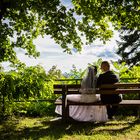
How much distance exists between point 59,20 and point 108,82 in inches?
155

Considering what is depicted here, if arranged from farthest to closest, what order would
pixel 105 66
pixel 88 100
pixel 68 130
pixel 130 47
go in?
pixel 130 47
pixel 105 66
pixel 88 100
pixel 68 130

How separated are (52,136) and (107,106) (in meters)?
3.11

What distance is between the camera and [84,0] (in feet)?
52.9

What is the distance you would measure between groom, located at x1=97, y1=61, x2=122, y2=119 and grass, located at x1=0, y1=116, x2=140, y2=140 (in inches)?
17.2

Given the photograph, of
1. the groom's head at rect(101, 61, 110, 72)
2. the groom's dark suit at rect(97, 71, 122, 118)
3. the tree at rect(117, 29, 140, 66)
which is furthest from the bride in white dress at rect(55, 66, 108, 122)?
the tree at rect(117, 29, 140, 66)

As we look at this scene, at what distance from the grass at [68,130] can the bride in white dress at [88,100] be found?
0.94ft

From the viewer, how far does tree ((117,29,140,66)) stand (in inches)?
2405

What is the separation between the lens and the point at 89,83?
1384 centimetres

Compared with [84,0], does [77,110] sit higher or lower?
lower

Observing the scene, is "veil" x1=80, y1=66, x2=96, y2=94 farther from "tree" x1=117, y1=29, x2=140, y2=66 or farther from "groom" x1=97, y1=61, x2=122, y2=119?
"tree" x1=117, y1=29, x2=140, y2=66

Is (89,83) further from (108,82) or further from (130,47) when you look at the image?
(130,47)

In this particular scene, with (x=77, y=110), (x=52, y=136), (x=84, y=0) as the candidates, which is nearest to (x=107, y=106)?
(x=77, y=110)

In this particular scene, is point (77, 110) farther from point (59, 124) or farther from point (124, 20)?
point (124, 20)

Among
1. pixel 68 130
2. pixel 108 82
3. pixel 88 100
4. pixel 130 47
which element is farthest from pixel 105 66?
pixel 130 47
